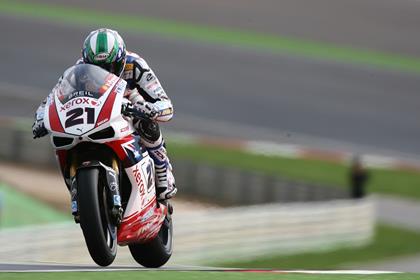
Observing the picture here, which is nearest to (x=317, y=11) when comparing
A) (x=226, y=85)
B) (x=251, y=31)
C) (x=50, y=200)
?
(x=251, y=31)

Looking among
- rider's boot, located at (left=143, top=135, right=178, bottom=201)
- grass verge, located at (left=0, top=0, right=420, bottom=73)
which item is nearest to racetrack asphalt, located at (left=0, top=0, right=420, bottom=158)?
grass verge, located at (left=0, top=0, right=420, bottom=73)

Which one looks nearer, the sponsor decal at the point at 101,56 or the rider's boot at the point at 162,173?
the sponsor decal at the point at 101,56

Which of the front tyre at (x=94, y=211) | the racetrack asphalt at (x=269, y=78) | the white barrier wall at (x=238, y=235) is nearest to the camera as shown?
the front tyre at (x=94, y=211)

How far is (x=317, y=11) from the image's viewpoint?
28.8 meters

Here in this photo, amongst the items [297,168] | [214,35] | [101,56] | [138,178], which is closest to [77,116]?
[101,56]

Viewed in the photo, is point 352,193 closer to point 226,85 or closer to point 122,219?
point 226,85

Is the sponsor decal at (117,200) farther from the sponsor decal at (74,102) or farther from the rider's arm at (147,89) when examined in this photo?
the rider's arm at (147,89)

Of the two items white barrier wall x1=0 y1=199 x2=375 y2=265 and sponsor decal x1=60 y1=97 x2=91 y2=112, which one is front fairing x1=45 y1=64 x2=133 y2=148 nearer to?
sponsor decal x1=60 y1=97 x2=91 y2=112

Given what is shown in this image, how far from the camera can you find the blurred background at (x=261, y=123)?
17.2 metres

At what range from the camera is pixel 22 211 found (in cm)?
1798

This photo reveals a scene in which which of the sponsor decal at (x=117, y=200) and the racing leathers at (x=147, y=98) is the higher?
the racing leathers at (x=147, y=98)

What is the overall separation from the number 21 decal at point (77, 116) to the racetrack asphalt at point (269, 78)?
14.1m

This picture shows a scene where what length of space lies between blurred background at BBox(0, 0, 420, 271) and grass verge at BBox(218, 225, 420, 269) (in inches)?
1.8

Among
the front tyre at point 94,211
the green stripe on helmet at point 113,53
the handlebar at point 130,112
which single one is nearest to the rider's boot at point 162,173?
the handlebar at point 130,112
